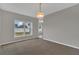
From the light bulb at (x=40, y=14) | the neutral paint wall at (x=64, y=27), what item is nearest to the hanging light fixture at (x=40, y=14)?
the light bulb at (x=40, y=14)

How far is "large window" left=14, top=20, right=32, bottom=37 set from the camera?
1.99 meters

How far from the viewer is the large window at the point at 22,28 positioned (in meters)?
1.99

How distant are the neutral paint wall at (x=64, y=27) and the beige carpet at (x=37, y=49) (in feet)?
0.35

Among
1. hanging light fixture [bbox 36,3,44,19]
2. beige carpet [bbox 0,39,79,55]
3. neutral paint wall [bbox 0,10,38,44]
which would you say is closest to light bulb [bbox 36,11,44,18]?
hanging light fixture [bbox 36,3,44,19]

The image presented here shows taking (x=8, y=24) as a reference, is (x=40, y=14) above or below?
above

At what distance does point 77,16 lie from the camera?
1982 millimetres

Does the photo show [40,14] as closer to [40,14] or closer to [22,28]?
[40,14]

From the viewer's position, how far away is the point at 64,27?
79.2 inches

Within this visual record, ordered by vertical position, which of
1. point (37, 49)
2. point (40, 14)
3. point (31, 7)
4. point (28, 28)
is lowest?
point (37, 49)

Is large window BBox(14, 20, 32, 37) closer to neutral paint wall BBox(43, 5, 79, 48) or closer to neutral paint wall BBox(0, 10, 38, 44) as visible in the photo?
neutral paint wall BBox(0, 10, 38, 44)

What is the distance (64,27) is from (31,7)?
0.74 m

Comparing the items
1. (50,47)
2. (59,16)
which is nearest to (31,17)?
(59,16)

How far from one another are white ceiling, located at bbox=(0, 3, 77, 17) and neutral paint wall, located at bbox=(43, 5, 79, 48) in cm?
9

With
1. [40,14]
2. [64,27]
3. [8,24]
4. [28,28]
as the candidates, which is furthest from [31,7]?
[64,27]
